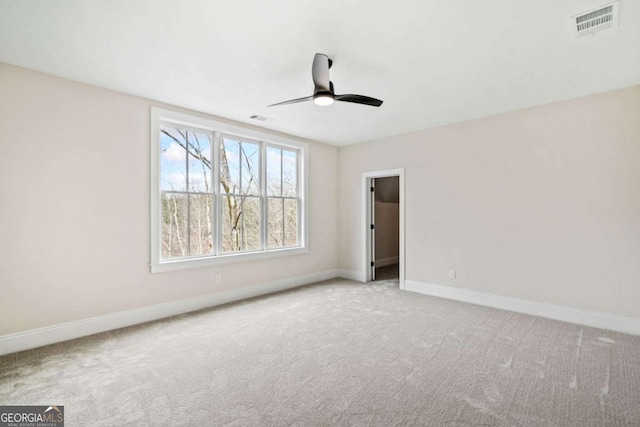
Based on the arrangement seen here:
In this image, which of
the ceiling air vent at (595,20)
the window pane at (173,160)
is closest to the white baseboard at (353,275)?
the window pane at (173,160)

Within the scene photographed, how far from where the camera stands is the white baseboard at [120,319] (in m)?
2.86

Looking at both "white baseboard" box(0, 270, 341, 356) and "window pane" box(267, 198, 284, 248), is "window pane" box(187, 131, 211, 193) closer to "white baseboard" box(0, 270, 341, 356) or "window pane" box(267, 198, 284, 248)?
"window pane" box(267, 198, 284, 248)

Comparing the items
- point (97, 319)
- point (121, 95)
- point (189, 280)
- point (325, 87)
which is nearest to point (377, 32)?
point (325, 87)

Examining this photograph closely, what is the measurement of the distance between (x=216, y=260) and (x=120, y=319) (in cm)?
131

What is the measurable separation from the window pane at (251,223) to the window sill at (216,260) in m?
0.17

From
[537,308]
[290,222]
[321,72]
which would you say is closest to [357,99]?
[321,72]

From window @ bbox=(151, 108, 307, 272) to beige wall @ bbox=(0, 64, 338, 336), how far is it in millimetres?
226

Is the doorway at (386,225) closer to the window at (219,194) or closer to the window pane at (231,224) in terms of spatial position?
the window at (219,194)

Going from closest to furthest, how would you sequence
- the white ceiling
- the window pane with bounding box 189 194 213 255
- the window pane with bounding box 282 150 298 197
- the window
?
the white ceiling → the window → the window pane with bounding box 189 194 213 255 → the window pane with bounding box 282 150 298 197

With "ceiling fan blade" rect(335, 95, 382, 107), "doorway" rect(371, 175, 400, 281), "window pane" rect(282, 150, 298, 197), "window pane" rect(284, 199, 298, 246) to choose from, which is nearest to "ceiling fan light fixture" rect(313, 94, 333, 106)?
"ceiling fan blade" rect(335, 95, 382, 107)

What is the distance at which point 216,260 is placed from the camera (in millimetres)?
4289

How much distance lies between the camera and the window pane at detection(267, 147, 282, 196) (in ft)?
16.9

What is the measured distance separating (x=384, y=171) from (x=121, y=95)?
13.6 ft

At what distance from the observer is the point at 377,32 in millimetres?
2301
